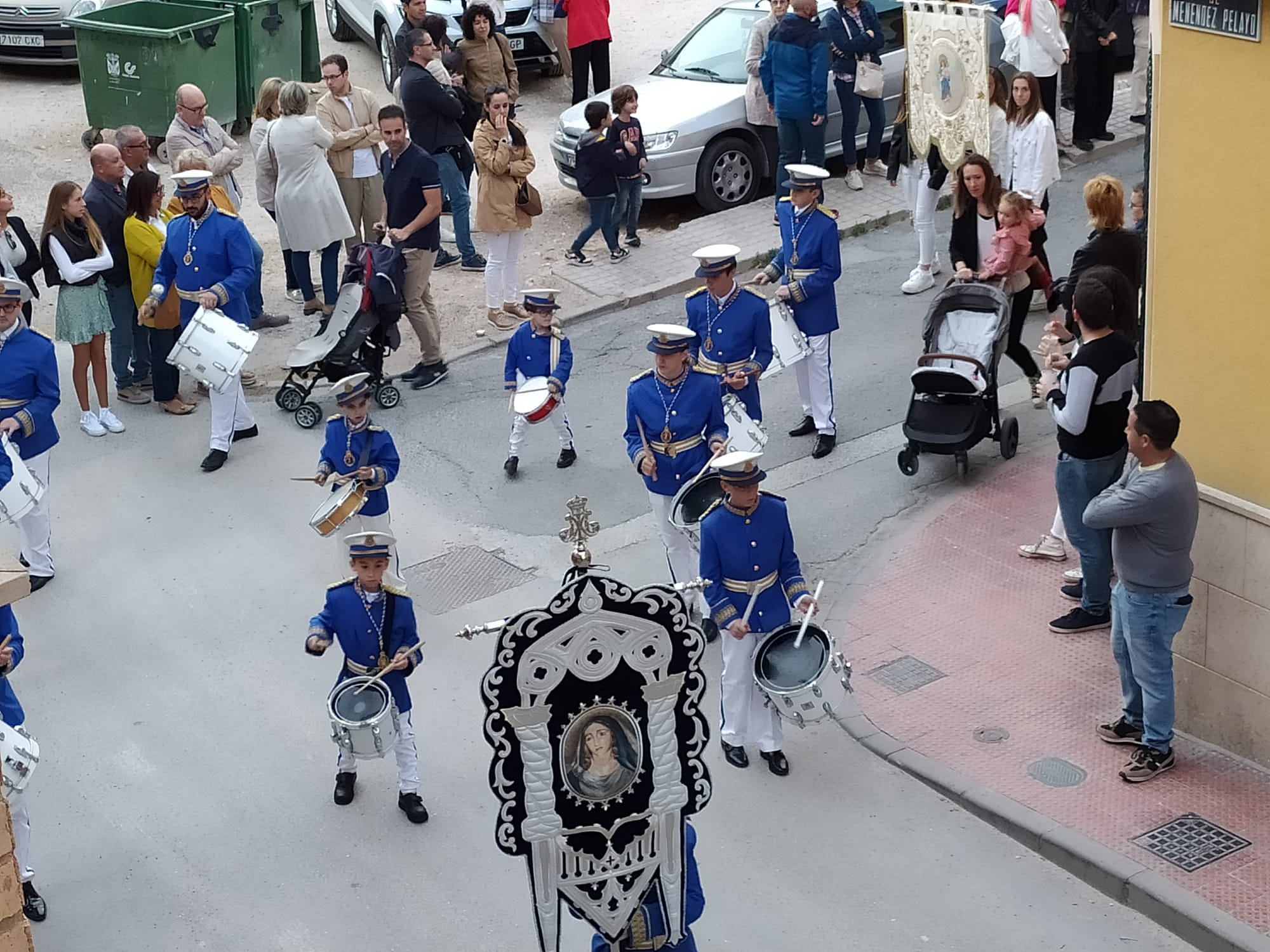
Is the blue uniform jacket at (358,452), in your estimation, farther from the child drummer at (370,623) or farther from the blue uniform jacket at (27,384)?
the blue uniform jacket at (27,384)

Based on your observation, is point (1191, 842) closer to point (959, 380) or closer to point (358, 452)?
point (959, 380)

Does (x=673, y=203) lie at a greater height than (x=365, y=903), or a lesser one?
greater

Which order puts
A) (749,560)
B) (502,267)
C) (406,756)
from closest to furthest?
1. (749,560)
2. (406,756)
3. (502,267)

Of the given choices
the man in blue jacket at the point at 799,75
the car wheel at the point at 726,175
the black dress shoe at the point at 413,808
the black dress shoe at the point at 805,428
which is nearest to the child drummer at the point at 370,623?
the black dress shoe at the point at 413,808

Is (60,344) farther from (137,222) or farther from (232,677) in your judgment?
(232,677)

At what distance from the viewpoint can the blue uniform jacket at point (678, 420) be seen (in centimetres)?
980

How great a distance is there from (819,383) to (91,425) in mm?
5560

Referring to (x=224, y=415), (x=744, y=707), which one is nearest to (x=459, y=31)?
(x=224, y=415)

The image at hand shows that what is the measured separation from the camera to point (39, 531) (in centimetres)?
1100

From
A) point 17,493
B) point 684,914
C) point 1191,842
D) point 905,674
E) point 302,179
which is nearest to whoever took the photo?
point 684,914

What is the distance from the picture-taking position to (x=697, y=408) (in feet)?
32.2

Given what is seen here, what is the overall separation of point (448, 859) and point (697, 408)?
9.73ft

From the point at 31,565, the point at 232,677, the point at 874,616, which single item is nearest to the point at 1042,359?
the point at 874,616

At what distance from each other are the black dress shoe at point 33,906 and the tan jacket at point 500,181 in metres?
7.69
